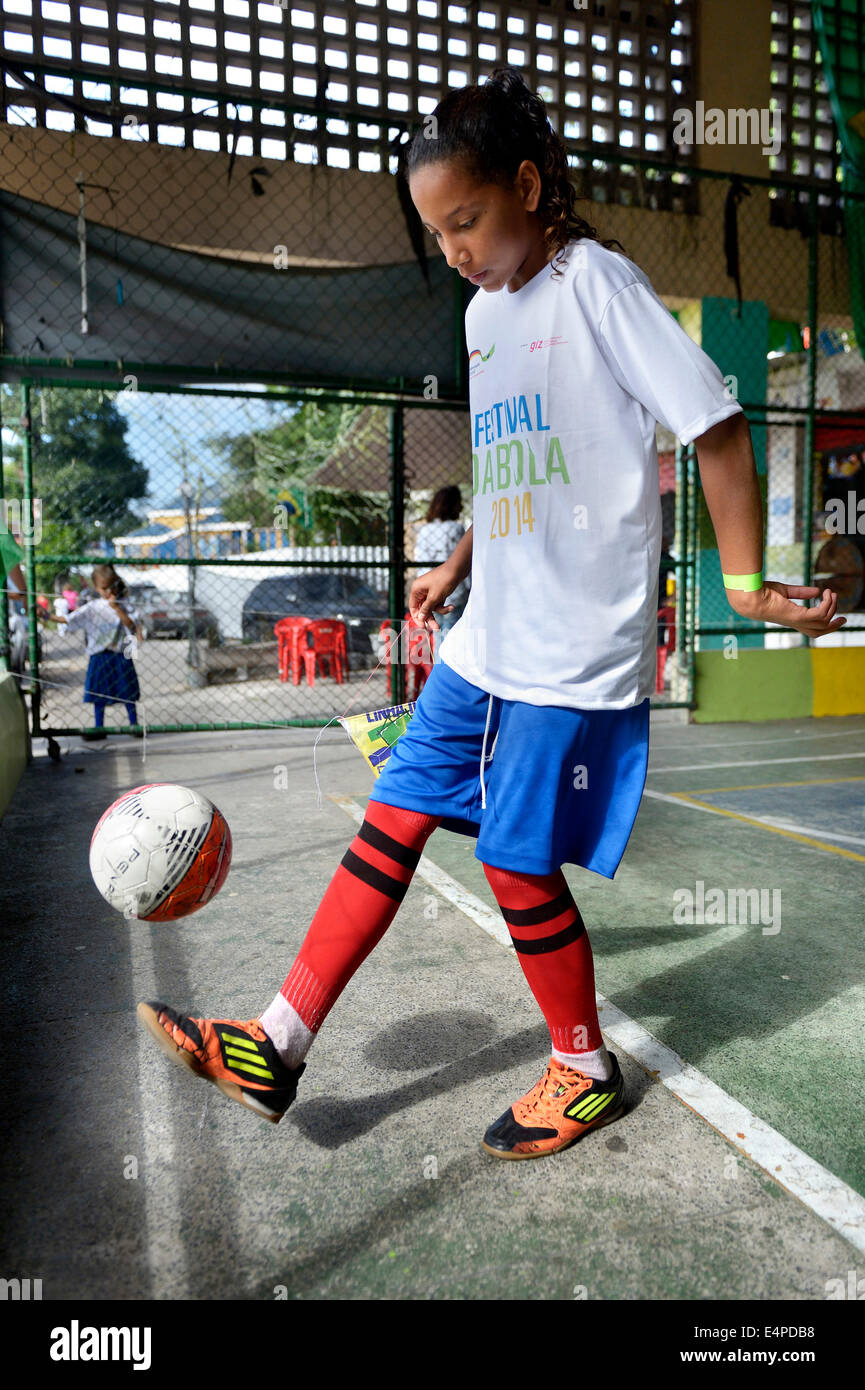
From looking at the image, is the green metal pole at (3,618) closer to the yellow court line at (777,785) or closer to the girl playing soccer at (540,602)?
the yellow court line at (777,785)

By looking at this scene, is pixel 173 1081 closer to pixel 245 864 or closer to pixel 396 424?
pixel 245 864

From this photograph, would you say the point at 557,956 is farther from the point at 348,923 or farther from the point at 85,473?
the point at 85,473

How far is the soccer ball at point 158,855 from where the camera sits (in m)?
2.00

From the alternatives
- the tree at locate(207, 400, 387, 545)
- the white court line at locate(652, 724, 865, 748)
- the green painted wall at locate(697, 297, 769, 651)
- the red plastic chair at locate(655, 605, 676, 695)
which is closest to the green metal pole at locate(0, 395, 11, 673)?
the white court line at locate(652, 724, 865, 748)

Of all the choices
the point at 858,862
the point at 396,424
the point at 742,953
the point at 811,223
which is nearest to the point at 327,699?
the point at 396,424

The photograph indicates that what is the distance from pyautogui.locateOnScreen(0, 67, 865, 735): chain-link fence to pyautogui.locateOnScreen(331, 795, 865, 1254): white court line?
4.92ft

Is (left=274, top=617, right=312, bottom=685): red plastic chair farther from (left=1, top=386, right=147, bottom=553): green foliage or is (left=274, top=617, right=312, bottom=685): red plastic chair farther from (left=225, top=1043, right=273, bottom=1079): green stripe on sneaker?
(left=225, top=1043, right=273, bottom=1079): green stripe on sneaker

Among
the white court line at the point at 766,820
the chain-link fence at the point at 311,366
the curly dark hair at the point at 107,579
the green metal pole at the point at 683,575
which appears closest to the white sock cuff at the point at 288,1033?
the chain-link fence at the point at 311,366

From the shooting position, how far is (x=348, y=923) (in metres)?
1.87

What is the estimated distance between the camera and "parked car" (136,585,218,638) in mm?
13047

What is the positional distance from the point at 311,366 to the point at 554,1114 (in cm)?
629

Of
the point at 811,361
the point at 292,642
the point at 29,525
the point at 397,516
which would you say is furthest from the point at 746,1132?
the point at 292,642

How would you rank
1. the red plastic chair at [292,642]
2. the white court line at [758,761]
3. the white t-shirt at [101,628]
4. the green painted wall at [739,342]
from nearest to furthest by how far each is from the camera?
the white court line at [758,761], the white t-shirt at [101,628], the green painted wall at [739,342], the red plastic chair at [292,642]
